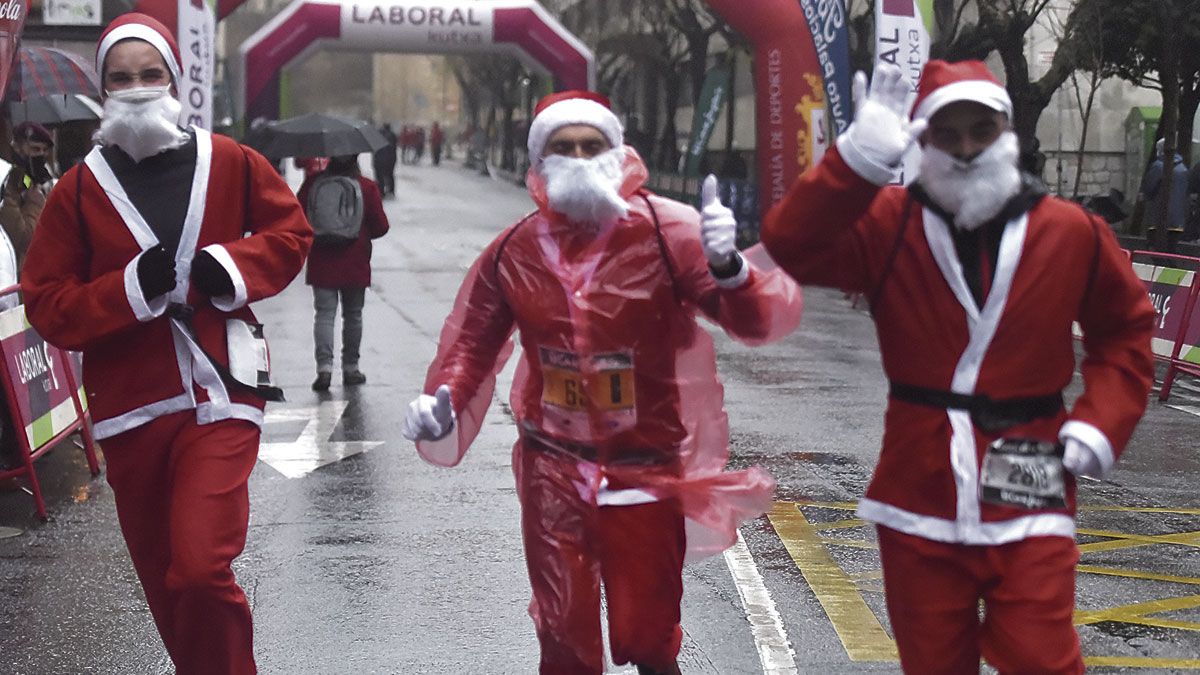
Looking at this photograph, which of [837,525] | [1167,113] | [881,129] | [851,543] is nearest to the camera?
[881,129]

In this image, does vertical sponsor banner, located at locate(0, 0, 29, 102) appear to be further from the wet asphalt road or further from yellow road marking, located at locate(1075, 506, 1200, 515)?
yellow road marking, located at locate(1075, 506, 1200, 515)

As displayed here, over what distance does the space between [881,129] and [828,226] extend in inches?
9.6

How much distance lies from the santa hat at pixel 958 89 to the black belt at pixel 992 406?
1.97 feet

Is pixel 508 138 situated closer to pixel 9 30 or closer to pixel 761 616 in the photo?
pixel 9 30

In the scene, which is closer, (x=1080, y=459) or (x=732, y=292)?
(x=1080, y=459)

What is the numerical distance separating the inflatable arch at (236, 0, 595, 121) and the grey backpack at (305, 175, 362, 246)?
1782cm

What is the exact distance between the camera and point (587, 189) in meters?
4.22

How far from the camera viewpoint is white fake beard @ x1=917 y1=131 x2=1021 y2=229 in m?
3.67

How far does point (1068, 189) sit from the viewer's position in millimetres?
31109

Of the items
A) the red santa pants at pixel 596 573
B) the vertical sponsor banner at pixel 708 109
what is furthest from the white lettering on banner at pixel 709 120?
the red santa pants at pixel 596 573

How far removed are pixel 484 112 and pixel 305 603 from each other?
83.5 metres

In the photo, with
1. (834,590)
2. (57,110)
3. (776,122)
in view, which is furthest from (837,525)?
(776,122)

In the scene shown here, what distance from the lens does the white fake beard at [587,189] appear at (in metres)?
4.23

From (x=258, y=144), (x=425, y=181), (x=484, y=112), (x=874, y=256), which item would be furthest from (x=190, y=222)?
(x=484, y=112)
